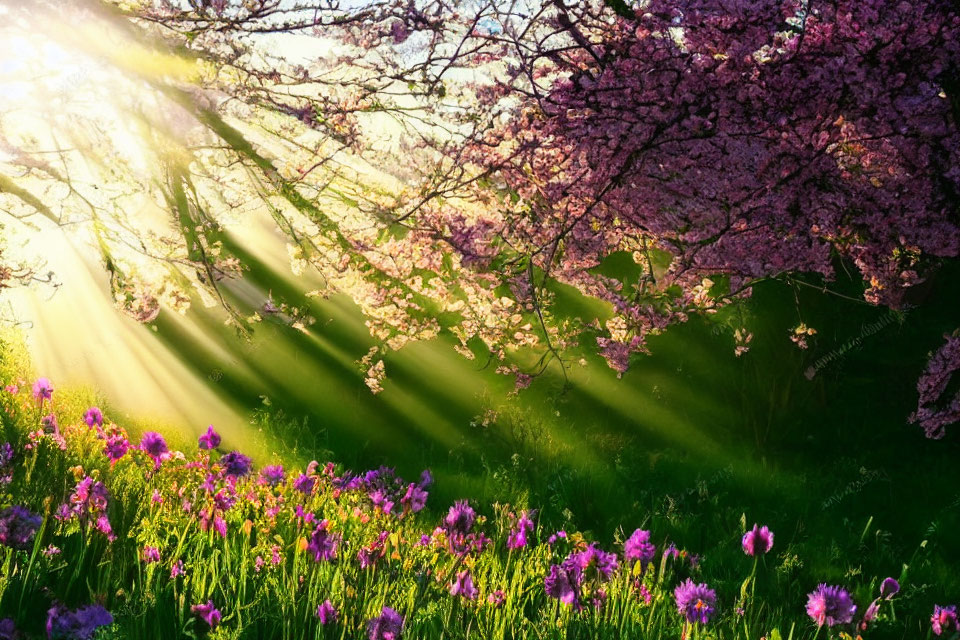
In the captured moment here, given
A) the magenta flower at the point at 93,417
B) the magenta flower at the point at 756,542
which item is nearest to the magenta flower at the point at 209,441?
the magenta flower at the point at 93,417

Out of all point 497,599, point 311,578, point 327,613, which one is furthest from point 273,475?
point 327,613

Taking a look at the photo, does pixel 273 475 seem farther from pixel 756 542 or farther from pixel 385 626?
pixel 756 542

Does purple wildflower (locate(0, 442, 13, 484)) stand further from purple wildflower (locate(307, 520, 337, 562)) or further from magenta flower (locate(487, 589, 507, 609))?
magenta flower (locate(487, 589, 507, 609))

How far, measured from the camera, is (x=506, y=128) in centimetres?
464

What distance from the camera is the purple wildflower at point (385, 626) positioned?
6.98 ft

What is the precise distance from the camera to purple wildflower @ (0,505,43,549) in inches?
94.7

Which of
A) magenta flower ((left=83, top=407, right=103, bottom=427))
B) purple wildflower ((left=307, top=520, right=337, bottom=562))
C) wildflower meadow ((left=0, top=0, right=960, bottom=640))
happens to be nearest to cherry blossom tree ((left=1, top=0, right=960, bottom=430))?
wildflower meadow ((left=0, top=0, right=960, bottom=640))

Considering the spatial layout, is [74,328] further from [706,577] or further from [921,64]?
[921,64]

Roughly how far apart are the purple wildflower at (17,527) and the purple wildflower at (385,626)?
1154mm

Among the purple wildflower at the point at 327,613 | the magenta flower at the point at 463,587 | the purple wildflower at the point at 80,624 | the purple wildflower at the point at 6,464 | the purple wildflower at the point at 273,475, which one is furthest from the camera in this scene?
the purple wildflower at the point at 273,475

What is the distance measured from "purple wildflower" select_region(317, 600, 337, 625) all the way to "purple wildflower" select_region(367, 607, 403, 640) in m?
0.17

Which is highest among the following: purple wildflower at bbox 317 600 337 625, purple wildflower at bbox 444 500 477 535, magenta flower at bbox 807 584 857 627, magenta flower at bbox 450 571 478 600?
magenta flower at bbox 807 584 857 627

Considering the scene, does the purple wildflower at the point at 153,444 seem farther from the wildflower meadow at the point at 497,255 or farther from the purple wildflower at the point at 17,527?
the purple wildflower at the point at 17,527

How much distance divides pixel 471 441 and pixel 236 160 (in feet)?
14.6
